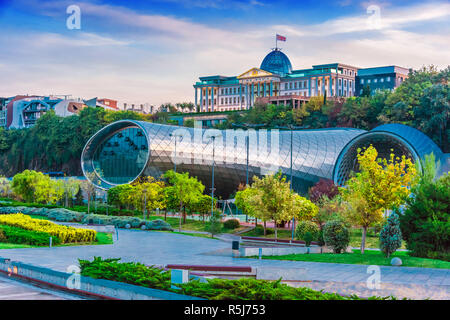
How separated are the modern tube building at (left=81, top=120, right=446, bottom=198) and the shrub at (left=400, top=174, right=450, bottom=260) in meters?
39.0

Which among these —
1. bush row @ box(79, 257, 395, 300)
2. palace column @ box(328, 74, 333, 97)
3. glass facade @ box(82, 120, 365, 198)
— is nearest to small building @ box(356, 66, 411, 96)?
palace column @ box(328, 74, 333, 97)

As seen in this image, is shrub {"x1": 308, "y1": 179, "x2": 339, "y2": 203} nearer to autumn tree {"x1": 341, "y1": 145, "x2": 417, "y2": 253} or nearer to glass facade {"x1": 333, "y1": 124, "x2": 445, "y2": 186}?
glass facade {"x1": 333, "y1": 124, "x2": 445, "y2": 186}

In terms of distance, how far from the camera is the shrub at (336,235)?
29078 mm

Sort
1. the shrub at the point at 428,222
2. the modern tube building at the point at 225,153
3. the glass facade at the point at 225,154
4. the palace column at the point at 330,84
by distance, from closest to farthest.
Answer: the shrub at the point at 428,222 < the modern tube building at the point at 225,153 < the glass facade at the point at 225,154 < the palace column at the point at 330,84

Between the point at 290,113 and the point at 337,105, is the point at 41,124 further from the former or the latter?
the point at 337,105

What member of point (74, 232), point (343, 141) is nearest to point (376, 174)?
point (74, 232)

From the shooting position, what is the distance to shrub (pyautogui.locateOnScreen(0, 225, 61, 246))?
30578 millimetres

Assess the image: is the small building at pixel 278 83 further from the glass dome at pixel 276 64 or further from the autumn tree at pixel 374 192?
the autumn tree at pixel 374 192

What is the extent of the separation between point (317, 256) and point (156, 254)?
26.3 feet

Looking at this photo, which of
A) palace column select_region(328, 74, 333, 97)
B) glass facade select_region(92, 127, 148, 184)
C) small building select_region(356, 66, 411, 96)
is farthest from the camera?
small building select_region(356, 66, 411, 96)

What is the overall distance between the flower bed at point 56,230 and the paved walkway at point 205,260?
1444mm

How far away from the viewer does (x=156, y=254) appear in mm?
28766

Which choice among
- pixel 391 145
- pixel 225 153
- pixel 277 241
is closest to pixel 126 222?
pixel 277 241

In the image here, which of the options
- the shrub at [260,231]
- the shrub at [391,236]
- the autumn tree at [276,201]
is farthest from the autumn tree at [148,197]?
the shrub at [391,236]
